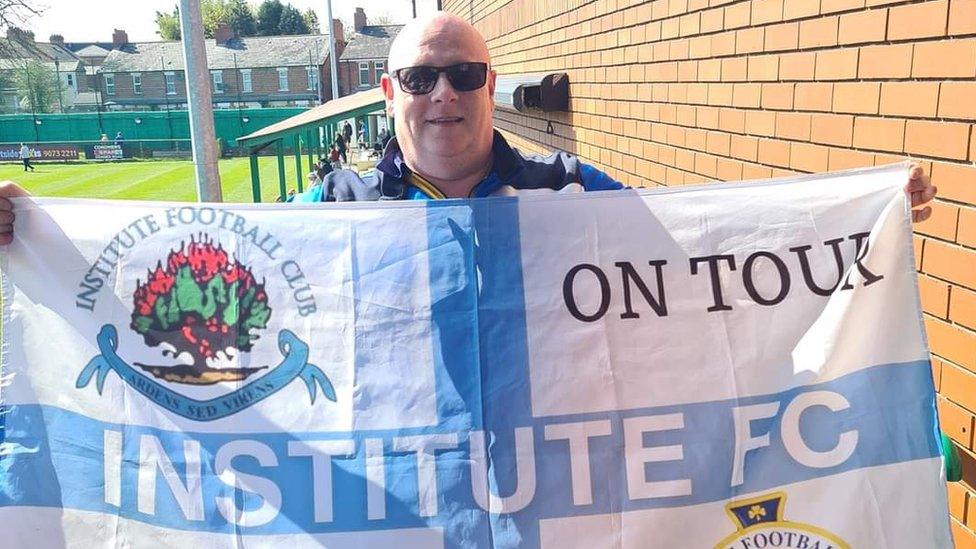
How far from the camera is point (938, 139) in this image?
2355mm

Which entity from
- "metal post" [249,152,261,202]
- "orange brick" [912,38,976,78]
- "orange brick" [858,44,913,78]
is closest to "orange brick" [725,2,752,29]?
"orange brick" [858,44,913,78]

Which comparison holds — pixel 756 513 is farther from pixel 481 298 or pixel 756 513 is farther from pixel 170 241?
pixel 170 241

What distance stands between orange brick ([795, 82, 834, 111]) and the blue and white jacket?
2.92 ft

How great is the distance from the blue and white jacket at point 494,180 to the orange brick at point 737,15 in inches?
50.5

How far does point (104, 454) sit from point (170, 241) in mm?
628

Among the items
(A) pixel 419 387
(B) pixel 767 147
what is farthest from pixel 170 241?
(B) pixel 767 147

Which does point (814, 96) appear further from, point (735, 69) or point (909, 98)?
point (735, 69)

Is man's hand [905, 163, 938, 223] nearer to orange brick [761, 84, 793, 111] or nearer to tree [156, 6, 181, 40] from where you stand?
orange brick [761, 84, 793, 111]

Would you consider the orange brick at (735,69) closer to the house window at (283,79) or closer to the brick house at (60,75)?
the brick house at (60,75)

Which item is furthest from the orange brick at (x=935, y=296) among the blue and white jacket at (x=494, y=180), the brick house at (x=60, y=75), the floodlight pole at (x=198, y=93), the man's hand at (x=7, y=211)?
the brick house at (x=60, y=75)

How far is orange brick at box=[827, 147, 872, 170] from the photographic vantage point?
8.87 feet

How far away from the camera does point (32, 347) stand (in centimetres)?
237

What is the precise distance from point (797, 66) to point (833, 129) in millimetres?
366

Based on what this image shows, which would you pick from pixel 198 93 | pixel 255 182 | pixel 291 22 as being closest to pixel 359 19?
pixel 291 22
